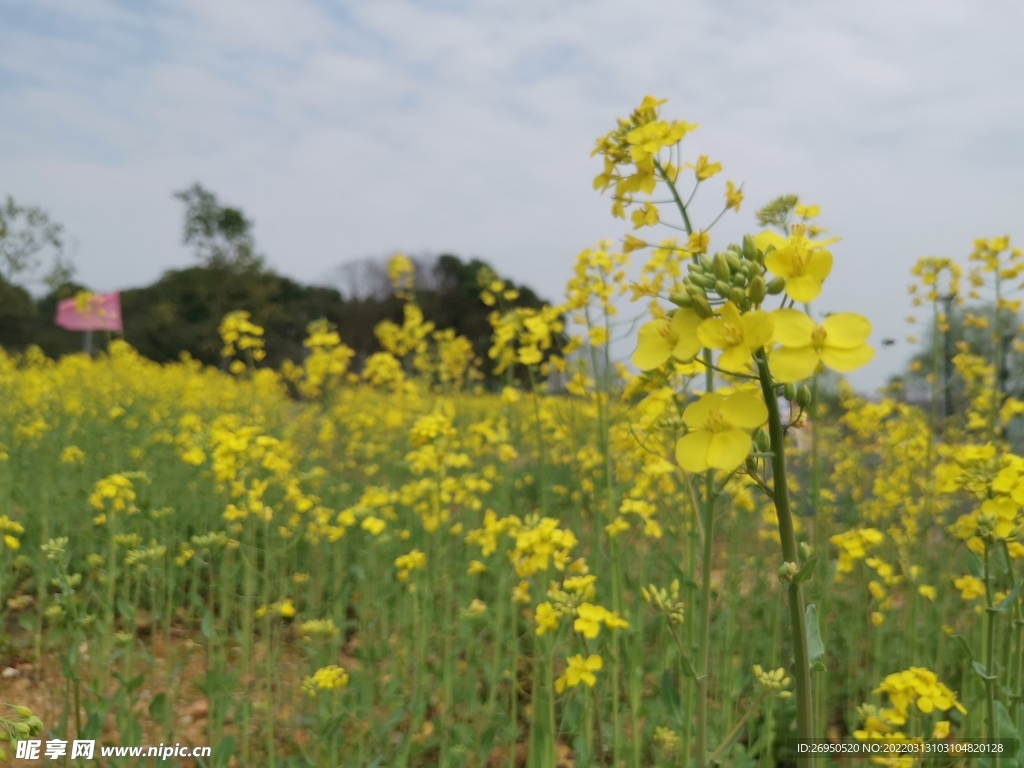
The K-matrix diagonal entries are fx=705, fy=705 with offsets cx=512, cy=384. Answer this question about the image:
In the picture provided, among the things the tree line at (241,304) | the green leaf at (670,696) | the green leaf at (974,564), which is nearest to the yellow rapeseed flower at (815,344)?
the green leaf at (670,696)

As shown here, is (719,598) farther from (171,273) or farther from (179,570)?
(171,273)

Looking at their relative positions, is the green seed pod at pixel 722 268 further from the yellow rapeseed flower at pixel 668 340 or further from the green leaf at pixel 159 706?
the green leaf at pixel 159 706

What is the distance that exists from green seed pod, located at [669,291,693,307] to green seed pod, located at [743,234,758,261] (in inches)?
5.0

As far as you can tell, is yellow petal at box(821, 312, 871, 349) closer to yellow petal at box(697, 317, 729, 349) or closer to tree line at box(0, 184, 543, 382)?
yellow petal at box(697, 317, 729, 349)

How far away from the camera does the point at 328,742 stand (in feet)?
7.50

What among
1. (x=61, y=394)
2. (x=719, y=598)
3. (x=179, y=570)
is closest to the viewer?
(x=719, y=598)

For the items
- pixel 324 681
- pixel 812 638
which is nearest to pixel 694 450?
pixel 812 638

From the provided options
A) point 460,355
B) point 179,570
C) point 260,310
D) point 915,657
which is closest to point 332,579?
point 179,570

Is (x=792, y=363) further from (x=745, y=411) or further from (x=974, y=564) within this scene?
(x=974, y=564)

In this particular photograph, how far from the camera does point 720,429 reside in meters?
0.98

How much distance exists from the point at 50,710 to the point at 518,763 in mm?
1828

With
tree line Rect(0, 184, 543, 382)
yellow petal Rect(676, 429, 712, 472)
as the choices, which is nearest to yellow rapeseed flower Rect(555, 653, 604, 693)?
yellow petal Rect(676, 429, 712, 472)

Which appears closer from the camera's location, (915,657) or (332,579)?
(915,657)

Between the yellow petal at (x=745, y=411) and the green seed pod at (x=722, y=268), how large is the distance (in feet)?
0.53
